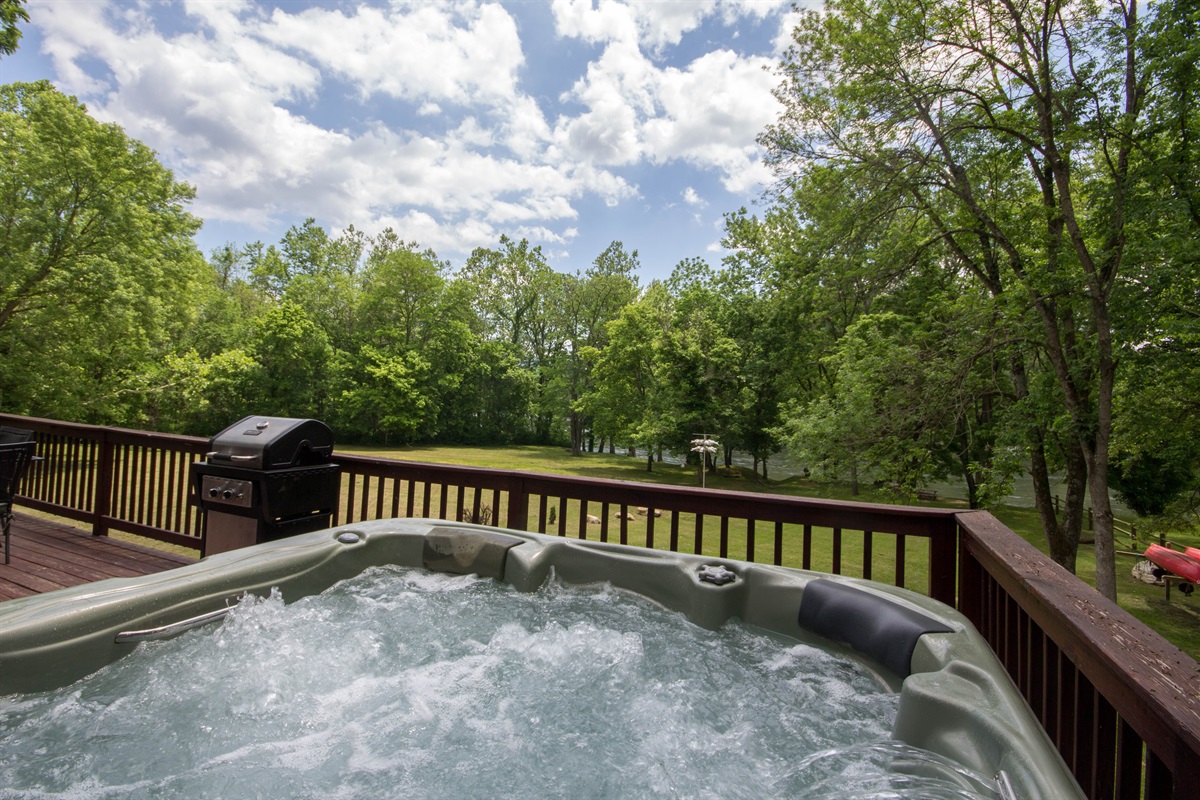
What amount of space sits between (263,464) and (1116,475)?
16.7 metres

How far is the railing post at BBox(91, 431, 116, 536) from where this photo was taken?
3.78m

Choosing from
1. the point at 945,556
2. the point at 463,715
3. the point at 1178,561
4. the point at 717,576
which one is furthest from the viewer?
the point at 1178,561

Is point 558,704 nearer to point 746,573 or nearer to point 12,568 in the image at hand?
point 746,573

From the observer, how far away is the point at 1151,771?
793mm

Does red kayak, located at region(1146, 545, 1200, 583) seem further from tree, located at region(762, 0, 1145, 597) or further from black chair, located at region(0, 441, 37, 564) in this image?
black chair, located at region(0, 441, 37, 564)

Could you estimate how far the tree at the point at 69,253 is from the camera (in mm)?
10281

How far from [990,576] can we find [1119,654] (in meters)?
1.10

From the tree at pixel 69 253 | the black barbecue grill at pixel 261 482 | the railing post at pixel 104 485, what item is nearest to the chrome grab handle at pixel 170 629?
the black barbecue grill at pixel 261 482

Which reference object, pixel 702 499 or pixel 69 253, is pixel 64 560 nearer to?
pixel 702 499

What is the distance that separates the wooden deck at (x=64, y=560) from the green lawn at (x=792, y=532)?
2.70 m

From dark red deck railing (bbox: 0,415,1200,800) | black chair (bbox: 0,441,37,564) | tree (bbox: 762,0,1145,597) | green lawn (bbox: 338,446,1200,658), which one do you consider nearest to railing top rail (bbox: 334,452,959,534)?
dark red deck railing (bbox: 0,415,1200,800)

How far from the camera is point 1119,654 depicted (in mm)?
896

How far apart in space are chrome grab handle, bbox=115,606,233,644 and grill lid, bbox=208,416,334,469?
82 cm

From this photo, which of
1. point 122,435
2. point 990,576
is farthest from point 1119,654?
point 122,435
